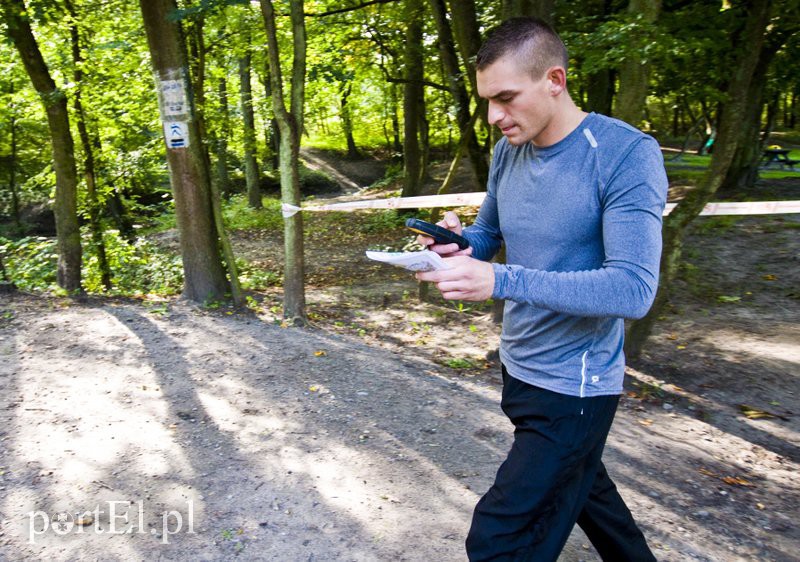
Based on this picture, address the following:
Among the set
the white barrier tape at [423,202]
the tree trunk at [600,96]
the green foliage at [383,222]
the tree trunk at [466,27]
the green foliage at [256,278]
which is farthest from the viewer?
the green foliage at [383,222]

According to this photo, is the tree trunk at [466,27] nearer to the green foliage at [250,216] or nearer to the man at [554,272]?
the man at [554,272]

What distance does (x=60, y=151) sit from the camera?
9.12 meters

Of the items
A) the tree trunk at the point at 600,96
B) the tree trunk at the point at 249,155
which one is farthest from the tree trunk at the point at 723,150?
the tree trunk at the point at 249,155

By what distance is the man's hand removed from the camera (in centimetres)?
177

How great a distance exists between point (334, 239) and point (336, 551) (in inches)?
510

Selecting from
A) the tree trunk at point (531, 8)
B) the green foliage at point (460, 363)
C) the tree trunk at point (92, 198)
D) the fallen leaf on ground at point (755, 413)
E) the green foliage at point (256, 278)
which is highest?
the tree trunk at point (531, 8)

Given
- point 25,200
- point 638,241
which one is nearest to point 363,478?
point 638,241

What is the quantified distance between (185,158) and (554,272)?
21.5 feet

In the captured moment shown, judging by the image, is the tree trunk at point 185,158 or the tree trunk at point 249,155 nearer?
the tree trunk at point 185,158

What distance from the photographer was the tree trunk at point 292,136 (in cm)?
694

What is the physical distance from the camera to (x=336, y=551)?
3117 millimetres

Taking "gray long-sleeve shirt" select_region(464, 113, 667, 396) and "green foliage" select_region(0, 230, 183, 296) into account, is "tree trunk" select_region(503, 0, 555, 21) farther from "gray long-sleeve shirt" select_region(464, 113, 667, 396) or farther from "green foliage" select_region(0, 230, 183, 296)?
"green foliage" select_region(0, 230, 183, 296)

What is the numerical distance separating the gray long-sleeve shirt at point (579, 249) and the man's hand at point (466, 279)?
0.03 m

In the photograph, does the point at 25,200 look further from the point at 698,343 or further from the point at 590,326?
the point at 590,326
